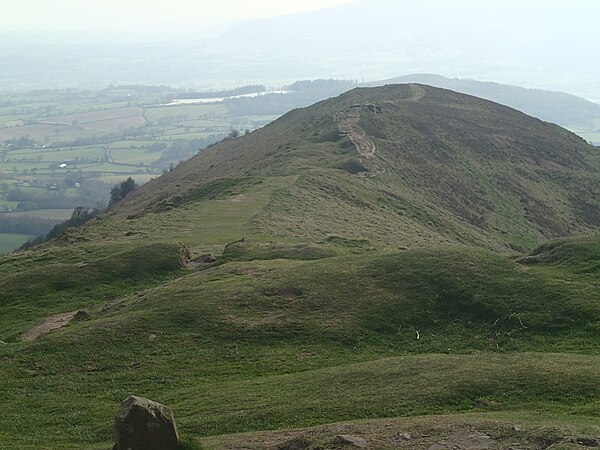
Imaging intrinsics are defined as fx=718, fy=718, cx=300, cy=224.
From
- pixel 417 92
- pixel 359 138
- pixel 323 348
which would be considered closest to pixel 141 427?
pixel 323 348

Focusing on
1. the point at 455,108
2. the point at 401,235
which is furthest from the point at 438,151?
the point at 401,235

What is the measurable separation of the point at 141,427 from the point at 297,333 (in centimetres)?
1300

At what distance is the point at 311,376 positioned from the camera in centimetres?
2427

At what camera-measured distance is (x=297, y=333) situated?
29156mm

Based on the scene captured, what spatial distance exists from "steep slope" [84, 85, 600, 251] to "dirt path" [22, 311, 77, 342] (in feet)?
49.3

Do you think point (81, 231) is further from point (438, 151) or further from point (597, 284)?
point (438, 151)

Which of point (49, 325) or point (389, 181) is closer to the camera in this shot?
point (49, 325)

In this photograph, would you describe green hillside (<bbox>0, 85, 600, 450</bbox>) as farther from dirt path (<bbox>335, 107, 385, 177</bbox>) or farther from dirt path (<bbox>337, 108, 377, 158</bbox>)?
dirt path (<bbox>337, 108, 377, 158</bbox>)

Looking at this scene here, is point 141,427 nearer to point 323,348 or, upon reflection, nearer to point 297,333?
point 323,348

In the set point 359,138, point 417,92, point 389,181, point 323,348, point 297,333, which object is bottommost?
Result: point 323,348

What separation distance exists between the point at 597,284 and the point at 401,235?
2762 centimetres

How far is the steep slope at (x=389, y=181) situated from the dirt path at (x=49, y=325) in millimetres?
15037

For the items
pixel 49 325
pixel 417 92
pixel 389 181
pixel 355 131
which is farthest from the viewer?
pixel 417 92

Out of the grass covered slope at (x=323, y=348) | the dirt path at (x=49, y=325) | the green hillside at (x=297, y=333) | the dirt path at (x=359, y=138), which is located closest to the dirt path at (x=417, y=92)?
the dirt path at (x=359, y=138)
